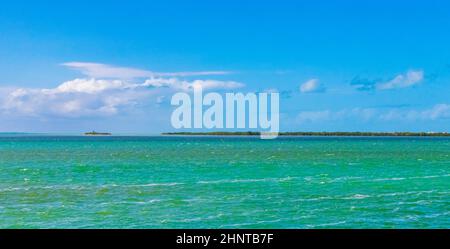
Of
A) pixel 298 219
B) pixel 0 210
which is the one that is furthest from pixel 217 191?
pixel 0 210

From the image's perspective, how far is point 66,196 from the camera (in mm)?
32219

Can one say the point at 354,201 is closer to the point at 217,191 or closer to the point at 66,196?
the point at 217,191

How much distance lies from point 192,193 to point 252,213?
29.8ft

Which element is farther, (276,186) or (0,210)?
(276,186)

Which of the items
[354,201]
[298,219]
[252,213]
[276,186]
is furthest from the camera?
[276,186]
